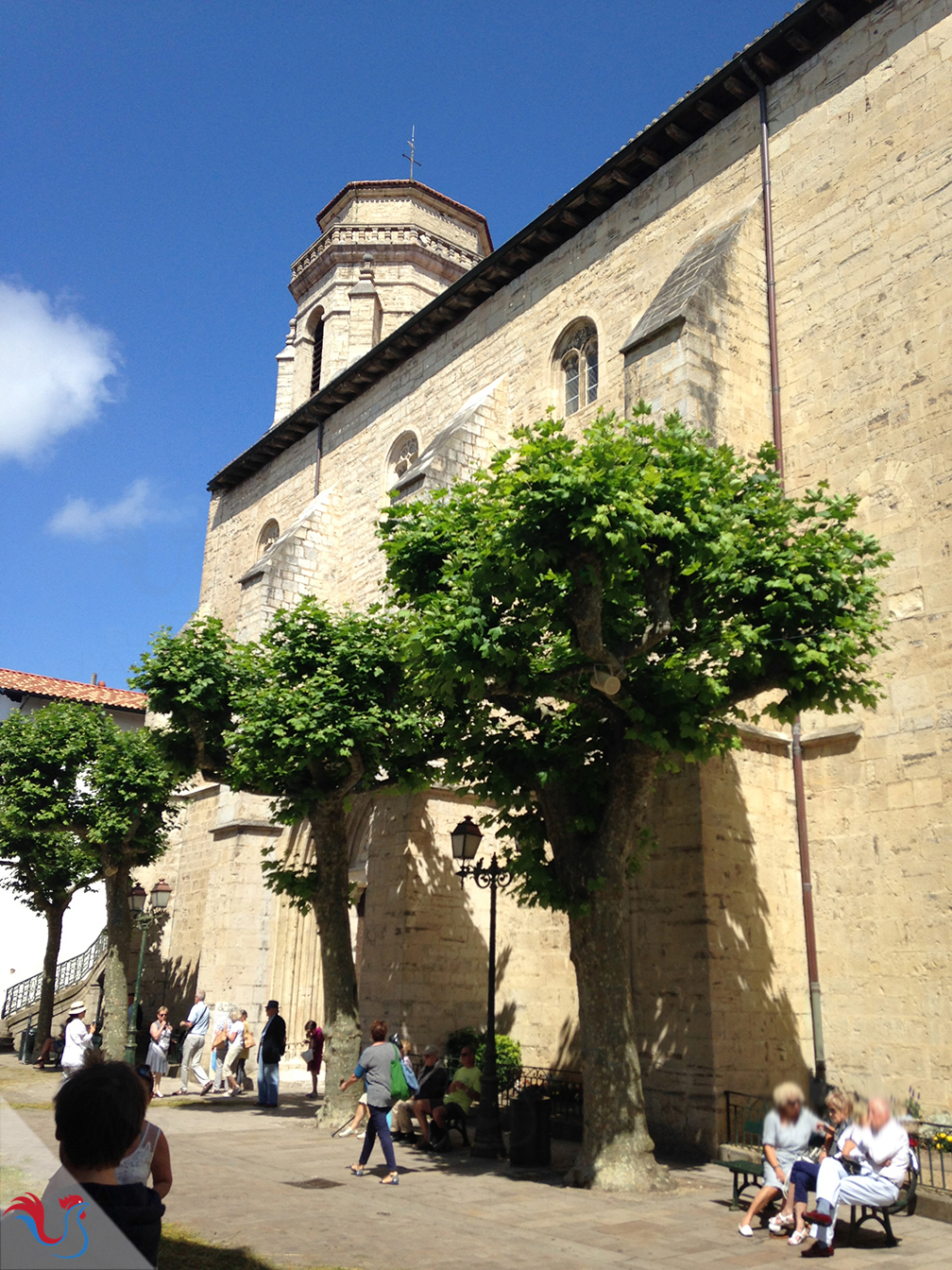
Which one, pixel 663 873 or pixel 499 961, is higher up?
pixel 663 873

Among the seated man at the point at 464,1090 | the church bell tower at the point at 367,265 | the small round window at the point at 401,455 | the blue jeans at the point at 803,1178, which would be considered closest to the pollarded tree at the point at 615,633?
the blue jeans at the point at 803,1178

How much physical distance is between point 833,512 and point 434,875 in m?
8.32

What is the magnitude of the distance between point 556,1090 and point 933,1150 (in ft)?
15.1

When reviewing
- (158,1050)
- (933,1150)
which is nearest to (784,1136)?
(933,1150)

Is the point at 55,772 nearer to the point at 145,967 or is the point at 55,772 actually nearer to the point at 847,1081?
the point at 145,967

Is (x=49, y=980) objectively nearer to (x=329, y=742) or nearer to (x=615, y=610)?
(x=329, y=742)

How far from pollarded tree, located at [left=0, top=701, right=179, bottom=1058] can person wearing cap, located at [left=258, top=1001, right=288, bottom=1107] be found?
598 centimetres

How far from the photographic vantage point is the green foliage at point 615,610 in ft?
27.9

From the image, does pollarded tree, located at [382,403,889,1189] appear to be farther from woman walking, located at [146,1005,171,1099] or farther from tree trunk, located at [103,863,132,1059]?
tree trunk, located at [103,863,132,1059]

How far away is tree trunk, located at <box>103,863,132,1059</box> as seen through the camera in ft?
63.0

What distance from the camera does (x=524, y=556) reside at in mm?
8570

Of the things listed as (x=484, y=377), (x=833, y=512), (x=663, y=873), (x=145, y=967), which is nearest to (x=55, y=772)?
(x=145, y=967)

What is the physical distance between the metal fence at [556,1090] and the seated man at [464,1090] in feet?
1.57

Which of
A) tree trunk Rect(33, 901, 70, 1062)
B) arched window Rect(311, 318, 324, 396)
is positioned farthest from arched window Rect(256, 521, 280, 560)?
tree trunk Rect(33, 901, 70, 1062)
